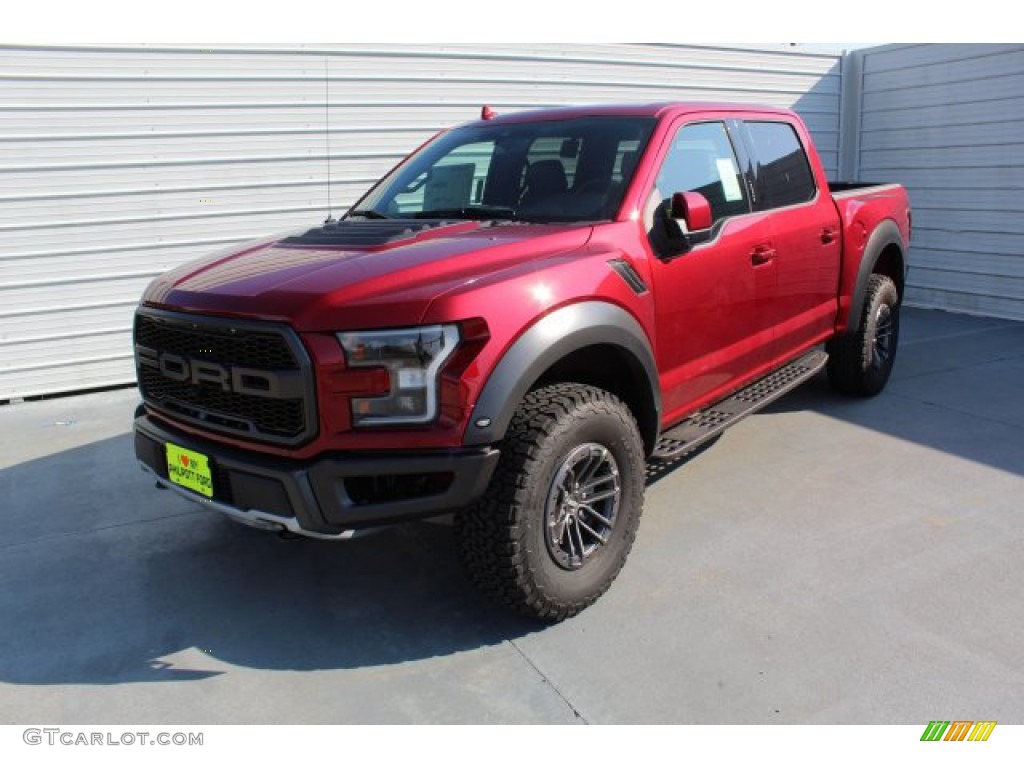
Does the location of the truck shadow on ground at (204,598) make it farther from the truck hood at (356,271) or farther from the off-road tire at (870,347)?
the off-road tire at (870,347)

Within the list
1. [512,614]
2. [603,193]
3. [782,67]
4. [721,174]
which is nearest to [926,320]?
[782,67]

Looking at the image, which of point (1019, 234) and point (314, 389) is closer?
point (314, 389)

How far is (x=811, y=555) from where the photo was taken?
3537mm

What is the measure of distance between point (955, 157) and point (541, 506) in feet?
27.8

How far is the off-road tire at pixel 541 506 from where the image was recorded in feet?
9.07

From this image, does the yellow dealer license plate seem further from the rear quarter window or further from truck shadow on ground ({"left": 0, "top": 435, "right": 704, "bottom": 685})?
the rear quarter window

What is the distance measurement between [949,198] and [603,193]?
24.5 feet

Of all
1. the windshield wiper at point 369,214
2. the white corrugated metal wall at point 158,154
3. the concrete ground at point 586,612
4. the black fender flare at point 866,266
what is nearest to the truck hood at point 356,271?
the windshield wiper at point 369,214

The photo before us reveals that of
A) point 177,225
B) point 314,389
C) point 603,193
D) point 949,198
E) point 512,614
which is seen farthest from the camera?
point 949,198

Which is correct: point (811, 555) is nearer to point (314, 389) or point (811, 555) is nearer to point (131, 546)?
point (314, 389)

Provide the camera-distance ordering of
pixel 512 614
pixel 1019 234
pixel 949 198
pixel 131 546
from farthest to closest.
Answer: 1. pixel 949 198
2. pixel 1019 234
3. pixel 131 546
4. pixel 512 614

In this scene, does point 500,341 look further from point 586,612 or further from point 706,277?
point 706,277

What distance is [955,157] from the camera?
9.24 meters

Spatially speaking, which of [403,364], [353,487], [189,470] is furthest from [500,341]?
[189,470]
